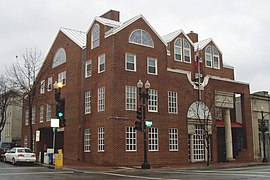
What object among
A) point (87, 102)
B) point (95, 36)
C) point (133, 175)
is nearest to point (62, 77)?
point (87, 102)

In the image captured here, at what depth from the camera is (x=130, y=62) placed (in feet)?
110

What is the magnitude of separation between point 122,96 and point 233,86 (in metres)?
14.4

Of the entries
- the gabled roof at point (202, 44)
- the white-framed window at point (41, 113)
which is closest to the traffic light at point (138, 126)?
the gabled roof at point (202, 44)

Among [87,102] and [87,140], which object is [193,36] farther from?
[87,140]

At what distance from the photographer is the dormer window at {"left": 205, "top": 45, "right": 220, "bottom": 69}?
44966 mm

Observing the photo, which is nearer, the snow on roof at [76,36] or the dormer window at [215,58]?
the snow on roof at [76,36]

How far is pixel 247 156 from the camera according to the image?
3944 cm

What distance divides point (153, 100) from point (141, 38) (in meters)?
5.95

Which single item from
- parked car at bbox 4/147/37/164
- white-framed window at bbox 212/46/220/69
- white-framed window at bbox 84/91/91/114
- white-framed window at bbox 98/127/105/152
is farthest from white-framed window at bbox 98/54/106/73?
white-framed window at bbox 212/46/220/69

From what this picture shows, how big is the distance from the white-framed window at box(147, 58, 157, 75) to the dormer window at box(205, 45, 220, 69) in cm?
1181

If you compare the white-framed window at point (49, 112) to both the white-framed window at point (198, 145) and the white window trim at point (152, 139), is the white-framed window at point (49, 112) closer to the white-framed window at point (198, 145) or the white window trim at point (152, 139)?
the white window trim at point (152, 139)

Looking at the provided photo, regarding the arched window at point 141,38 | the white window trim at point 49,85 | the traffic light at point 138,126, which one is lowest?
the traffic light at point 138,126

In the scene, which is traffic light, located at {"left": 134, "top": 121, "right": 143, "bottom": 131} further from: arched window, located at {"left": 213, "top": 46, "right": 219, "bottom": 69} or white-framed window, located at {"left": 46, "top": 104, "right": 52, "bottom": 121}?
arched window, located at {"left": 213, "top": 46, "right": 219, "bottom": 69}

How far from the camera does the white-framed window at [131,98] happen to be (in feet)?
107
